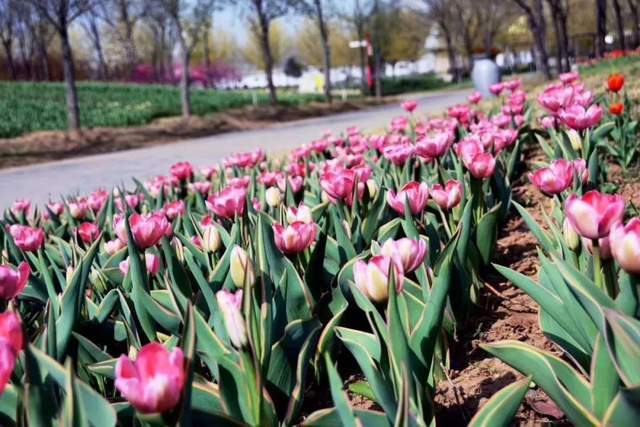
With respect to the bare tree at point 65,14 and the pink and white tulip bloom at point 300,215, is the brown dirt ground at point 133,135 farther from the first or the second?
the pink and white tulip bloom at point 300,215

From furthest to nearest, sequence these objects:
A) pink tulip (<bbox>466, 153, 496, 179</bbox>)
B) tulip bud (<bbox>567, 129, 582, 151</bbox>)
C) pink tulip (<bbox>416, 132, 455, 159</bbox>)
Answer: tulip bud (<bbox>567, 129, 582, 151</bbox>) < pink tulip (<bbox>416, 132, 455, 159</bbox>) < pink tulip (<bbox>466, 153, 496, 179</bbox>)

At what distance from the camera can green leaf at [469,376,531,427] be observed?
1.01m

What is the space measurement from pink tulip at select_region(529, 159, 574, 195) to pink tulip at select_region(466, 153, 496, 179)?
0.24 m

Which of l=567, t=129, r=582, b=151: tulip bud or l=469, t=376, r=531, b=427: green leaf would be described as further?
l=567, t=129, r=582, b=151: tulip bud

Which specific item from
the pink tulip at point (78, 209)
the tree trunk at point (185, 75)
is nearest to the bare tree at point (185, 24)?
the tree trunk at point (185, 75)

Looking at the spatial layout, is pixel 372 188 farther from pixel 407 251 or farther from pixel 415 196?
pixel 407 251

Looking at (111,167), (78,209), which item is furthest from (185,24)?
(78,209)

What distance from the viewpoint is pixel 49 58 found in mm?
43938

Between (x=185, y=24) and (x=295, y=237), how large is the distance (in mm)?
21276

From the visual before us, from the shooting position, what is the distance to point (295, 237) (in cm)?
159

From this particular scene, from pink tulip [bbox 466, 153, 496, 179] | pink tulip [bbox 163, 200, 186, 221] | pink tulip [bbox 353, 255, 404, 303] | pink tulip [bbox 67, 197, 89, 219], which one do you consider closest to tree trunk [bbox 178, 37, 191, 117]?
pink tulip [bbox 67, 197, 89, 219]

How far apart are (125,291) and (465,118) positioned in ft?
9.67

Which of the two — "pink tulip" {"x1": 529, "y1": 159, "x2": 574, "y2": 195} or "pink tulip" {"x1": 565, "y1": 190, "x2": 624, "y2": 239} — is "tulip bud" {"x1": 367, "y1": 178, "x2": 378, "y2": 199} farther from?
"pink tulip" {"x1": 565, "y1": 190, "x2": 624, "y2": 239}

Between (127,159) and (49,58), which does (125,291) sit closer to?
(127,159)
